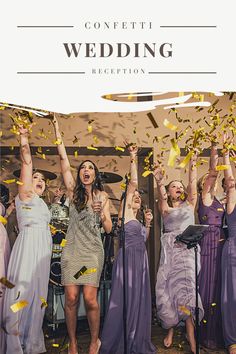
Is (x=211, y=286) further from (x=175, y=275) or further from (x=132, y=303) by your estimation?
(x=132, y=303)

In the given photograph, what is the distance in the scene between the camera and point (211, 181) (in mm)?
3336

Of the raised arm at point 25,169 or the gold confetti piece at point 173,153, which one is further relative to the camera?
the gold confetti piece at point 173,153

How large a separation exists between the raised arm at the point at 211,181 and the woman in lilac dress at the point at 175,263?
0.10 meters

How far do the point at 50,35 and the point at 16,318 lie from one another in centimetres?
197

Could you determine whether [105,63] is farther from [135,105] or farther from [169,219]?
[169,219]

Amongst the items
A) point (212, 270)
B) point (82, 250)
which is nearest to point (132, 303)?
point (82, 250)

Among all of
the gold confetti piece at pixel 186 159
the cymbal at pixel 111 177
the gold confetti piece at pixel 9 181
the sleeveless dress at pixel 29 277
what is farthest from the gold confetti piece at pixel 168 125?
the gold confetti piece at pixel 9 181

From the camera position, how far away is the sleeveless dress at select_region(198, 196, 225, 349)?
323 cm

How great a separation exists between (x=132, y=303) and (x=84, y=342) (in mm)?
443

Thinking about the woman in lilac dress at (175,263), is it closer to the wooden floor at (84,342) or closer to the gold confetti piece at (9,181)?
the wooden floor at (84,342)

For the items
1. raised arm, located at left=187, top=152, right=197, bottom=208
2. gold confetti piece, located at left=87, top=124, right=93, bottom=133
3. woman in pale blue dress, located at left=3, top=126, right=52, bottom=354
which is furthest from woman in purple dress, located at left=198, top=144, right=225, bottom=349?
woman in pale blue dress, located at left=3, top=126, right=52, bottom=354

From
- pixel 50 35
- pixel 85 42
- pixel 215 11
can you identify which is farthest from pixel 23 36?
pixel 215 11

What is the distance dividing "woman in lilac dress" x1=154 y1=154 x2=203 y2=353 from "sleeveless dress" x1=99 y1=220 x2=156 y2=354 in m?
0.13

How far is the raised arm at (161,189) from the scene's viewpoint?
10.9ft
